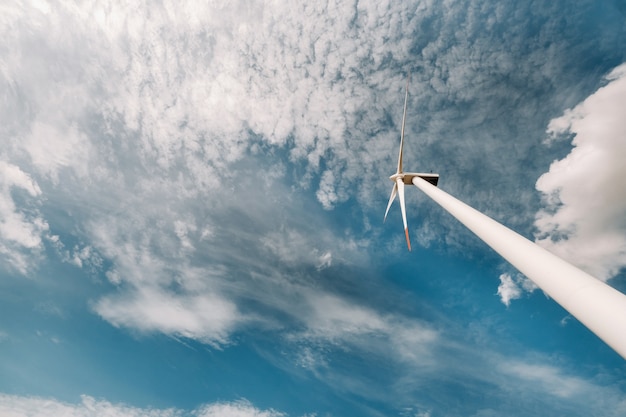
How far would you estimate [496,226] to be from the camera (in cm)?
1633

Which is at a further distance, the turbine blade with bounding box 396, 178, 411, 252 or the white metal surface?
the turbine blade with bounding box 396, 178, 411, 252

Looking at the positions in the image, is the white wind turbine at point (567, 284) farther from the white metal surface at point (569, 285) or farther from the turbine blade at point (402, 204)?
the turbine blade at point (402, 204)

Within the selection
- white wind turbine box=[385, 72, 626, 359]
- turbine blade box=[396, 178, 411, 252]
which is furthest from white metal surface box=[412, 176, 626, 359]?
turbine blade box=[396, 178, 411, 252]

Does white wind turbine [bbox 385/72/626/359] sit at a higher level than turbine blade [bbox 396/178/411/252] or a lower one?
lower

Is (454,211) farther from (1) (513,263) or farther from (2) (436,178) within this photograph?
(2) (436,178)

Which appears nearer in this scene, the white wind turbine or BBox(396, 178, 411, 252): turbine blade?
the white wind turbine

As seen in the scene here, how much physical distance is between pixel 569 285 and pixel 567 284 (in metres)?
0.10

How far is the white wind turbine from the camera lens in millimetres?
9156

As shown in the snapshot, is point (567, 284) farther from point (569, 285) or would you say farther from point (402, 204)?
point (402, 204)

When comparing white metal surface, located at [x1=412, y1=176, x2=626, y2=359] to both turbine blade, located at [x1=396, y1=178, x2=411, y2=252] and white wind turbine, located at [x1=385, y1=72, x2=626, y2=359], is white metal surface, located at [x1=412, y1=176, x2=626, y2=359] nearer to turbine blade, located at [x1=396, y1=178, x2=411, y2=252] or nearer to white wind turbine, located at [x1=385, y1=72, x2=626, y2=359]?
white wind turbine, located at [x1=385, y1=72, x2=626, y2=359]

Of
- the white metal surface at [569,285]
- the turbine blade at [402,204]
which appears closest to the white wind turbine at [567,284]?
the white metal surface at [569,285]

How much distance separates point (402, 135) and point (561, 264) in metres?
36.6

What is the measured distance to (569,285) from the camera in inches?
431

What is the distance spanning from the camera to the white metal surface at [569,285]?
914 cm
